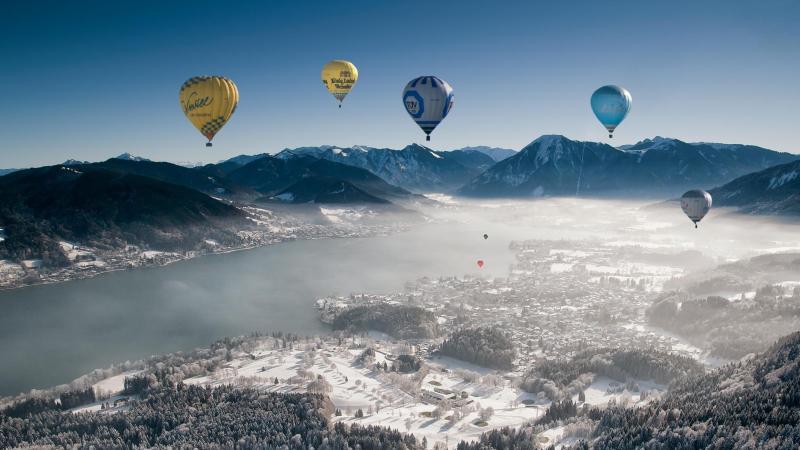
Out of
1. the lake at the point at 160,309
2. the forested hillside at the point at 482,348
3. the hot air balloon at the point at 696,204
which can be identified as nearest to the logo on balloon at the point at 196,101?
the lake at the point at 160,309

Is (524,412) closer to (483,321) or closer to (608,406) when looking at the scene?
(608,406)

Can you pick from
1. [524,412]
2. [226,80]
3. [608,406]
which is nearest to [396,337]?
[524,412]

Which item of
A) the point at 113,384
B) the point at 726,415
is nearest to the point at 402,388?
the point at 726,415

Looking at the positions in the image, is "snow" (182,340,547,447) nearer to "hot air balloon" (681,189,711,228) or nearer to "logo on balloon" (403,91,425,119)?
"logo on balloon" (403,91,425,119)

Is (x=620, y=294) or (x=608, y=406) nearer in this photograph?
(x=608, y=406)

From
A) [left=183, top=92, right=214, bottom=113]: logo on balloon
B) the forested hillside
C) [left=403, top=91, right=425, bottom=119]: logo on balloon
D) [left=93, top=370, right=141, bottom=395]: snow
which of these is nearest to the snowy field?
[left=93, top=370, right=141, bottom=395]: snow

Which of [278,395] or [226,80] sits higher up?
[226,80]

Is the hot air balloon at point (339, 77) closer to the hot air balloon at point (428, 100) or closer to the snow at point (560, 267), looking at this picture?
the hot air balloon at point (428, 100)
